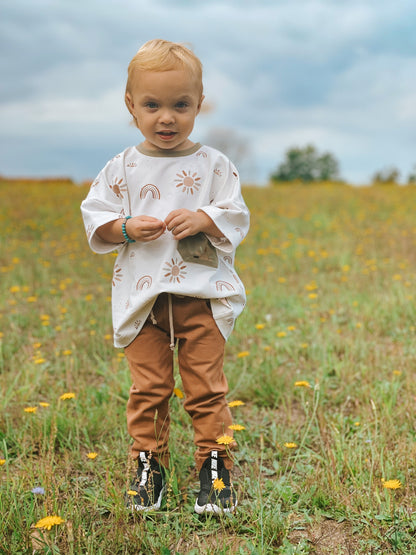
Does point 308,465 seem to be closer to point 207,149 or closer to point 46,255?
point 207,149

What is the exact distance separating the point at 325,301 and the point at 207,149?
279cm

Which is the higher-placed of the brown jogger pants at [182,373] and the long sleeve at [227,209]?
the long sleeve at [227,209]

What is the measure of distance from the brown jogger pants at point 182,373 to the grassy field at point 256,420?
161 mm

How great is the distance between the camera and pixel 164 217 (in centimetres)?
202

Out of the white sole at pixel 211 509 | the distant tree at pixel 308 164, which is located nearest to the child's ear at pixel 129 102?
the white sole at pixel 211 509

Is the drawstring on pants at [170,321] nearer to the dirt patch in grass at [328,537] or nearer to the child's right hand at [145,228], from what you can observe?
the child's right hand at [145,228]

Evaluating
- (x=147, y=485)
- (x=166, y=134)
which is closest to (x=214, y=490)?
(x=147, y=485)

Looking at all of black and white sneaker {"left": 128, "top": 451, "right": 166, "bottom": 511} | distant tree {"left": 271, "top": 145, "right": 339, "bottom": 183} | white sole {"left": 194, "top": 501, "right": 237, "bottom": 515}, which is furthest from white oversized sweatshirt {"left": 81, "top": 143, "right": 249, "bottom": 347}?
distant tree {"left": 271, "top": 145, "right": 339, "bottom": 183}

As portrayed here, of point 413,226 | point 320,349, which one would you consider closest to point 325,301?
point 320,349

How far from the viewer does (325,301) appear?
467cm

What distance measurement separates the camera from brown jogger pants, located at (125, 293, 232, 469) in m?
2.11

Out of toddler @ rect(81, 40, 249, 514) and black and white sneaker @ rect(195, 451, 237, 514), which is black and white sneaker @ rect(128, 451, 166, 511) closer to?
toddler @ rect(81, 40, 249, 514)

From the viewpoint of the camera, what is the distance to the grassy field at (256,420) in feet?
6.35

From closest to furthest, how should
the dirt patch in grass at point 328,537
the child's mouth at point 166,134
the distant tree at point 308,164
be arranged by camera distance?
the dirt patch in grass at point 328,537 < the child's mouth at point 166,134 < the distant tree at point 308,164
